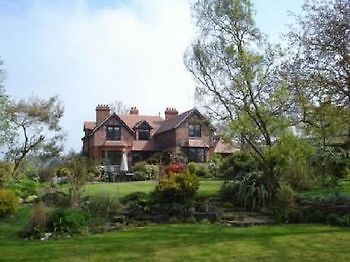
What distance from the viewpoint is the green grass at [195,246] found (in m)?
10.9

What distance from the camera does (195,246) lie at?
1212 cm

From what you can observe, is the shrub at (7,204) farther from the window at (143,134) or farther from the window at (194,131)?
the window at (143,134)

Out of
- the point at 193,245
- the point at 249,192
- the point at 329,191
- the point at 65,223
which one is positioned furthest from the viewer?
the point at 329,191

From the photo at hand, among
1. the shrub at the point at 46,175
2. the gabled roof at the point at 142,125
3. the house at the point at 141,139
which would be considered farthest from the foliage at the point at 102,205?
the gabled roof at the point at 142,125

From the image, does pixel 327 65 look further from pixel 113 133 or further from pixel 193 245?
pixel 113 133

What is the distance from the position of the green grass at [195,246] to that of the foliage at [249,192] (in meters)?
4.53

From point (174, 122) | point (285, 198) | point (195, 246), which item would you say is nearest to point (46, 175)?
point (174, 122)

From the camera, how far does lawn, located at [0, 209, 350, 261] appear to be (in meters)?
10.9

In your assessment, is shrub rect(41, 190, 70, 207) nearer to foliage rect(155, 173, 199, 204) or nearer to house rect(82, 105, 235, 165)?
foliage rect(155, 173, 199, 204)

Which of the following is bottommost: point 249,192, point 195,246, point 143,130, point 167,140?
point 195,246

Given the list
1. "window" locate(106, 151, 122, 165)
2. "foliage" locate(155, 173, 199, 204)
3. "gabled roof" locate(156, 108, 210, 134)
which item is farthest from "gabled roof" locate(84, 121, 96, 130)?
"foliage" locate(155, 173, 199, 204)

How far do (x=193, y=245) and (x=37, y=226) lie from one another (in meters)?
4.71

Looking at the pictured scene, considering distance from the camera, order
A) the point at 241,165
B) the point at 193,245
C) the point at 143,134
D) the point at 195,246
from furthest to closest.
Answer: the point at 143,134 < the point at 241,165 < the point at 193,245 < the point at 195,246

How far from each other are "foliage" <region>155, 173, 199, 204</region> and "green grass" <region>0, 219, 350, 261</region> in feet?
12.3
